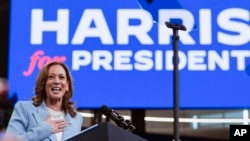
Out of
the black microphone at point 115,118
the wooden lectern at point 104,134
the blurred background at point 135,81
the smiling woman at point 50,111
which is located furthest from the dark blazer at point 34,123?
the blurred background at point 135,81

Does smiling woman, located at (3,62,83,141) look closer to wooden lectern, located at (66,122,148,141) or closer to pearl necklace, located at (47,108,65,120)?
pearl necklace, located at (47,108,65,120)

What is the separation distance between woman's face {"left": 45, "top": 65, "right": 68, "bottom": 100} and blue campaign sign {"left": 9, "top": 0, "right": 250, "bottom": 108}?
1.68 m

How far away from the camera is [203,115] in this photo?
13.0ft

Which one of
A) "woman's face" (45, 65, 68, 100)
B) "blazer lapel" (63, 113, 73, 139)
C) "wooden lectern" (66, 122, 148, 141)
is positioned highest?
"woman's face" (45, 65, 68, 100)

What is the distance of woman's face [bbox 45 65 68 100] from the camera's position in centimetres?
188

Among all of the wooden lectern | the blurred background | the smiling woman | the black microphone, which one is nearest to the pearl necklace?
the smiling woman

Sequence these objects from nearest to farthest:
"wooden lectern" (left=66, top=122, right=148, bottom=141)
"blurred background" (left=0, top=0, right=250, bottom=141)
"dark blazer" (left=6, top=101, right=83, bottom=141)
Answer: "wooden lectern" (left=66, top=122, right=148, bottom=141) → "dark blazer" (left=6, top=101, right=83, bottom=141) → "blurred background" (left=0, top=0, right=250, bottom=141)

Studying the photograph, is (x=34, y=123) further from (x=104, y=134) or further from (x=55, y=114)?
(x=104, y=134)

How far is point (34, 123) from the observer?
6.08 ft

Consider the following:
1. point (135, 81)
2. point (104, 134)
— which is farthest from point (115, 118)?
point (135, 81)

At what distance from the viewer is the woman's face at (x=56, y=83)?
1.88 m

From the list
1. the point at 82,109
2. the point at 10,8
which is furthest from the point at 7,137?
the point at 10,8

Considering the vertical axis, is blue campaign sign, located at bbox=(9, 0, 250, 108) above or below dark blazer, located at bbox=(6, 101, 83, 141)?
above

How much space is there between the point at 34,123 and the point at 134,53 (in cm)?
190
